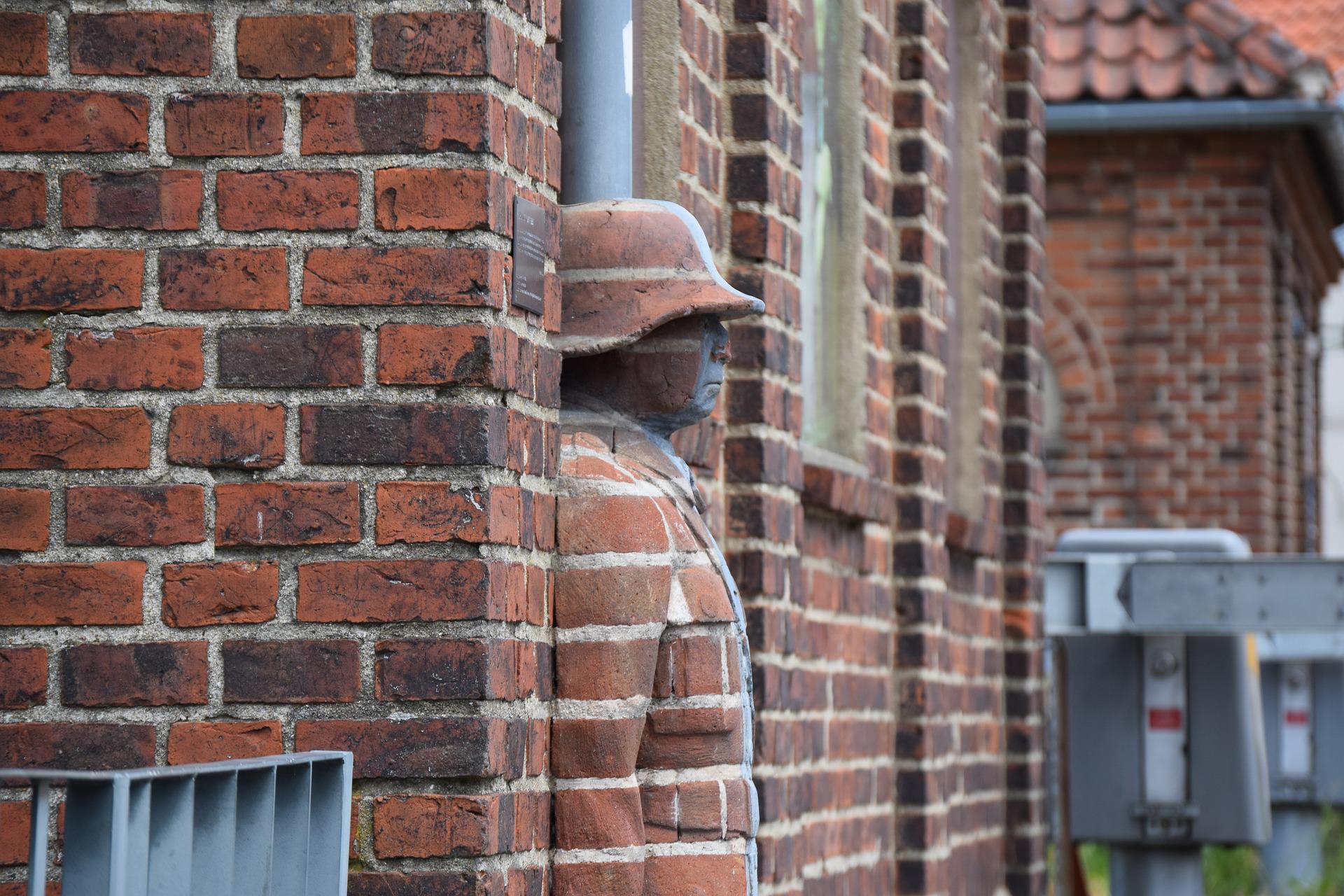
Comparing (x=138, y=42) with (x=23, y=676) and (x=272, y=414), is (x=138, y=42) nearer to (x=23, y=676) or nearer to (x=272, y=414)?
(x=272, y=414)

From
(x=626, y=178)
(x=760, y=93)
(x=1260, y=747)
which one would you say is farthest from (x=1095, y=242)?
(x=626, y=178)

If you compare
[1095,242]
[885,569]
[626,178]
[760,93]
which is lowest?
[885,569]

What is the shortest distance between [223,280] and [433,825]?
72cm

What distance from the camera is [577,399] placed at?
307cm

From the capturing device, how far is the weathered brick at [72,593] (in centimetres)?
266

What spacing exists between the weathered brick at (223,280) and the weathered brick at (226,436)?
0.42 feet

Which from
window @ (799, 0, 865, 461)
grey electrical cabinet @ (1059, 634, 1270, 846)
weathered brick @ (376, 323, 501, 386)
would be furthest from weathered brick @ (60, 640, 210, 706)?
grey electrical cabinet @ (1059, 634, 1270, 846)

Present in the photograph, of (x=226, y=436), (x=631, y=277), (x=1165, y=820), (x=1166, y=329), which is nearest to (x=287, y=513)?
(x=226, y=436)

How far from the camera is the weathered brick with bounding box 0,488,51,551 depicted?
2672 millimetres

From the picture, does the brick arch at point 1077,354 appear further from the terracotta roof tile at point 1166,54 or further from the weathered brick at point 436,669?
the weathered brick at point 436,669

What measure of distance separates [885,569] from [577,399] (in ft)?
8.04

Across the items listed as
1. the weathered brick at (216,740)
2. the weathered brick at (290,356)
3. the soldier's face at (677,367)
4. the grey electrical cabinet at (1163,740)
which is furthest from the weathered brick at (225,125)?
the grey electrical cabinet at (1163,740)

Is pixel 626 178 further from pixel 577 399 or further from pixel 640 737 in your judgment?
pixel 640 737

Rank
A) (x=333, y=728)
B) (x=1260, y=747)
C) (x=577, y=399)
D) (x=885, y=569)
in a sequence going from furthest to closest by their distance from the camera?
(x=1260, y=747)
(x=885, y=569)
(x=577, y=399)
(x=333, y=728)
